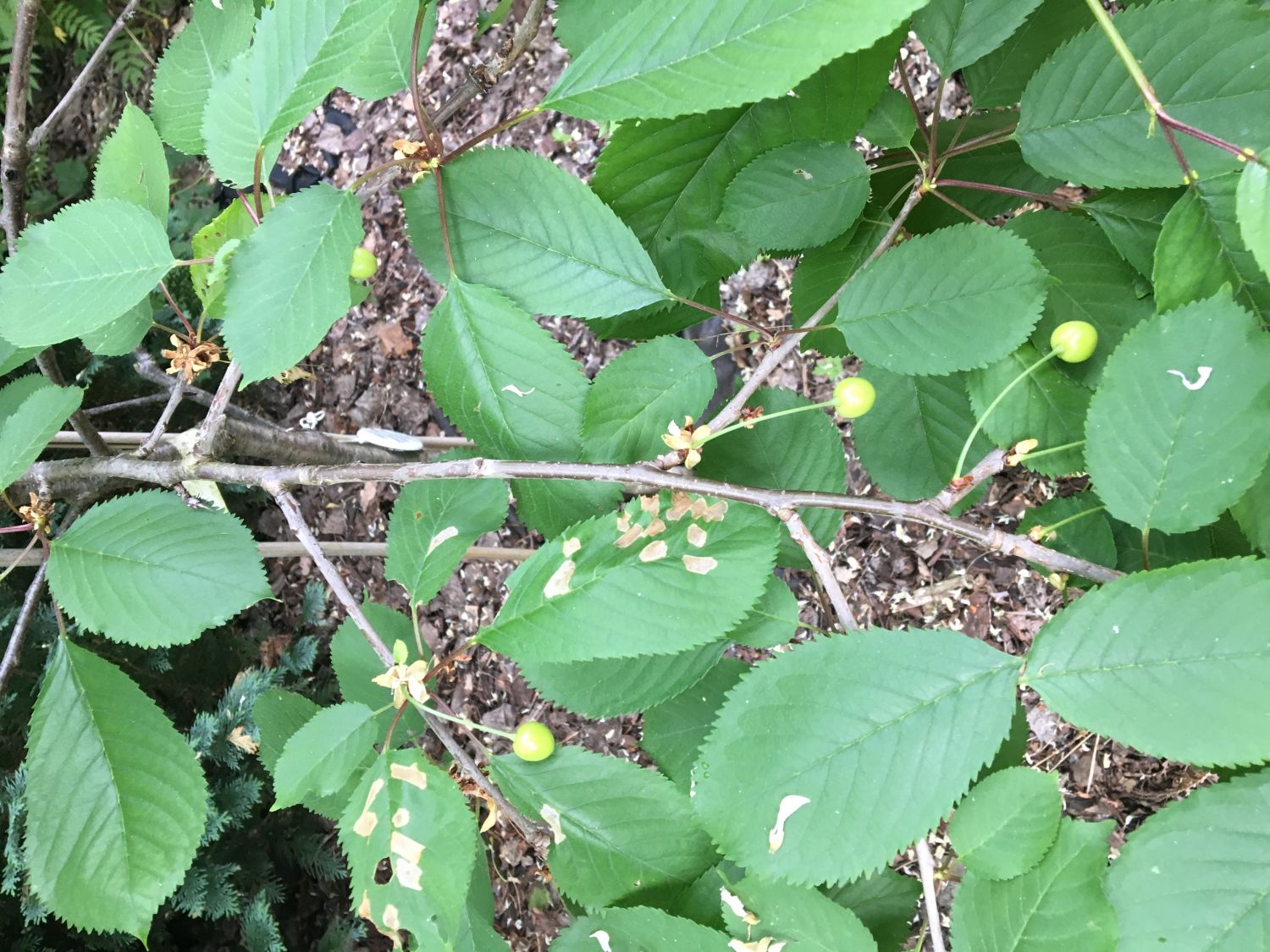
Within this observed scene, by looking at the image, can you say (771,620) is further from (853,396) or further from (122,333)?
(122,333)

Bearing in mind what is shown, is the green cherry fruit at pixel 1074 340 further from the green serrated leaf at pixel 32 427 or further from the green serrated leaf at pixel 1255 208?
the green serrated leaf at pixel 32 427

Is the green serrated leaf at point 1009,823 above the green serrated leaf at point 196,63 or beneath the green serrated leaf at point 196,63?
beneath

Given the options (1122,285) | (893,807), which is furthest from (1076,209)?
(893,807)

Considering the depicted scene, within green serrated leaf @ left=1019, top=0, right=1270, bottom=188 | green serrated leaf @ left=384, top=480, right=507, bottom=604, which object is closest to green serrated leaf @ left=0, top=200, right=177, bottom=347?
green serrated leaf @ left=384, top=480, right=507, bottom=604

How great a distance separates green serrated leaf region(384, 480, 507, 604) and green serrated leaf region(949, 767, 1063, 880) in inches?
29.7

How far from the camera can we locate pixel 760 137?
117 cm

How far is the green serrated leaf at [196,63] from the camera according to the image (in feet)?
4.14

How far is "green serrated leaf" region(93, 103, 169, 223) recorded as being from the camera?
1.25 metres

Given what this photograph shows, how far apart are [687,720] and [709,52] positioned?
0.87 meters

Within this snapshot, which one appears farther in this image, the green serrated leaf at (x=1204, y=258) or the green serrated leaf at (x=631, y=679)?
the green serrated leaf at (x=631, y=679)

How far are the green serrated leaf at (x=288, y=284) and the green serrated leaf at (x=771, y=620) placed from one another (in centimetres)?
65

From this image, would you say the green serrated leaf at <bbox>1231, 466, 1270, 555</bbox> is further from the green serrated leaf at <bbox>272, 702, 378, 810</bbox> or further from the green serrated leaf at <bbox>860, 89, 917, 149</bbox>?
the green serrated leaf at <bbox>272, 702, 378, 810</bbox>

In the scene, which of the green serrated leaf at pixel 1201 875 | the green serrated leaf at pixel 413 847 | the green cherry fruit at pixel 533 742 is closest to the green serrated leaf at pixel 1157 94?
the green serrated leaf at pixel 1201 875

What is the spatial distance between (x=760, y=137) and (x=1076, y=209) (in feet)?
1.50
